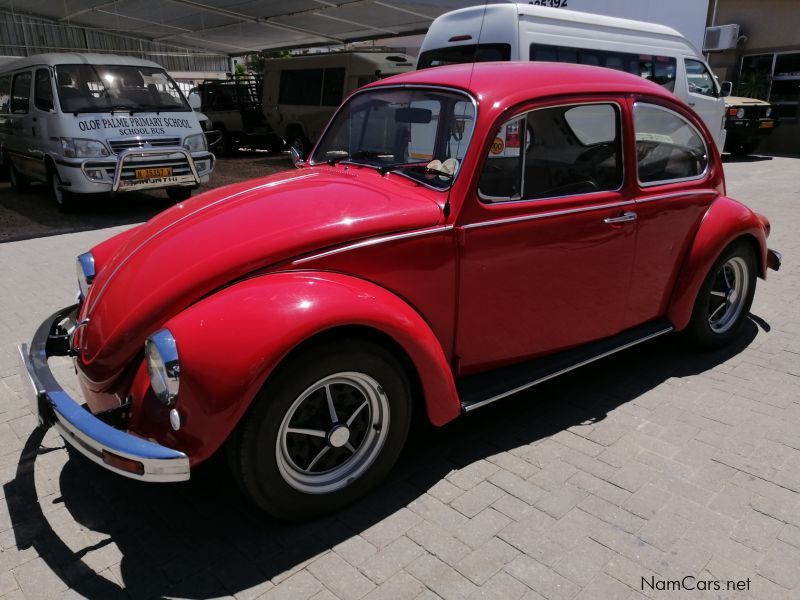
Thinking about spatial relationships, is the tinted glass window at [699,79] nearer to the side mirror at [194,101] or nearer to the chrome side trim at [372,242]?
the side mirror at [194,101]

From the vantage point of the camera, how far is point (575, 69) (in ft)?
11.0

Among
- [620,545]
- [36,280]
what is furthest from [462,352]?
[36,280]

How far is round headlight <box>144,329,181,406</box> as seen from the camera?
2.16 metres

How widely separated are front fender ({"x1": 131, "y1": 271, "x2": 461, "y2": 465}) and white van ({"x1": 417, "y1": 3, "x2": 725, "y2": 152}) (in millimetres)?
5303

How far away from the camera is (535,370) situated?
10.3 ft

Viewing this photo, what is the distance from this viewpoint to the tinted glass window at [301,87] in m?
13.7

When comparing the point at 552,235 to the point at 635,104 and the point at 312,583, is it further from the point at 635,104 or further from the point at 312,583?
the point at 312,583

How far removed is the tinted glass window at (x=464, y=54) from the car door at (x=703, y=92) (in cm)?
448

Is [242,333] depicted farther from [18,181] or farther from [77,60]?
[18,181]

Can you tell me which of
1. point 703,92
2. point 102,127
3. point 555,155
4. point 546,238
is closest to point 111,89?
point 102,127

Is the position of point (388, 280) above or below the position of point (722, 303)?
above

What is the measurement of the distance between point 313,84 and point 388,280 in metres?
12.3

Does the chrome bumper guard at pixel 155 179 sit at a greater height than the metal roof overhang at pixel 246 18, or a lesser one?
lesser

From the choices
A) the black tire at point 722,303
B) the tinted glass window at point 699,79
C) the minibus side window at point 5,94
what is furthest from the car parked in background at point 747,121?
the minibus side window at point 5,94
